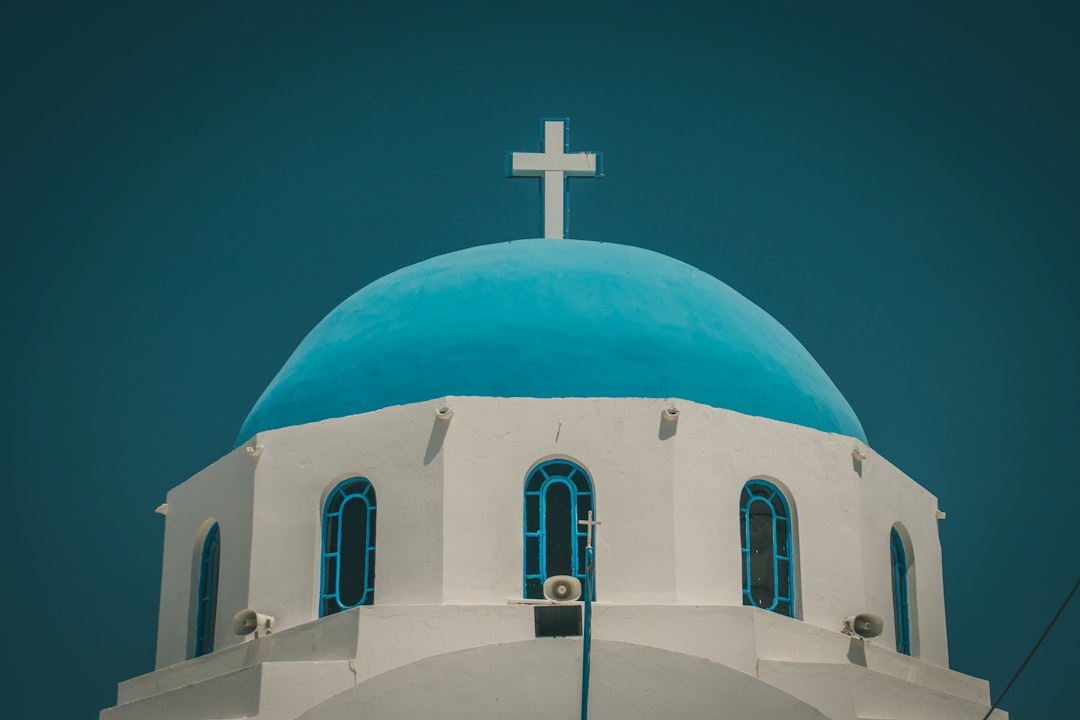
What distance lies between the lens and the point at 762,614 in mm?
18062

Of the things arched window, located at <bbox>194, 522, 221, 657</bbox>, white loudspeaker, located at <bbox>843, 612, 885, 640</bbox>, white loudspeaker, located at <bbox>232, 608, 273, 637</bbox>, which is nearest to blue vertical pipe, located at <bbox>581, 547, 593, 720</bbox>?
white loudspeaker, located at <bbox>843, 612, 885, 640</bbox>

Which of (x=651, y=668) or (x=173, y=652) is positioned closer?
(x=651, y=668)

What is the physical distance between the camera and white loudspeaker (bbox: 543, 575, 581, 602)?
1711cm

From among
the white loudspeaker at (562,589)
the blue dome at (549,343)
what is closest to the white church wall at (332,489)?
the blue dome at (549,343)

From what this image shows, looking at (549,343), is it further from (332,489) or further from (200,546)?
(200,546)

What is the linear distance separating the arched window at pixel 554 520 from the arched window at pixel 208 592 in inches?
136

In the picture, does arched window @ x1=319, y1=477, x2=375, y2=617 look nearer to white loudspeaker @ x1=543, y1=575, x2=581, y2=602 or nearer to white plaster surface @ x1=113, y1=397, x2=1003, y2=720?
white plaster surface @ x1=113, y1=397, x2=1003, y2=720

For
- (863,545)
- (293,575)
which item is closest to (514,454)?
(293,575)

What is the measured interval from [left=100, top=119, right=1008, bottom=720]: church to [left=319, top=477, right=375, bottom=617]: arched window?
0.02 metres

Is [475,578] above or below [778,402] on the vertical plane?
below

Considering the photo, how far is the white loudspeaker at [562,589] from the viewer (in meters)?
17.1

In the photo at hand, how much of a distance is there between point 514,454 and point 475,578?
1.22 m

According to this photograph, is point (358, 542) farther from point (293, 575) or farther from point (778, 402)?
point (778, 402)

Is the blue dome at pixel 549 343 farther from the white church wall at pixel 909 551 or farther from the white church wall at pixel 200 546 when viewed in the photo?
the white church wall at pixel 200 546
